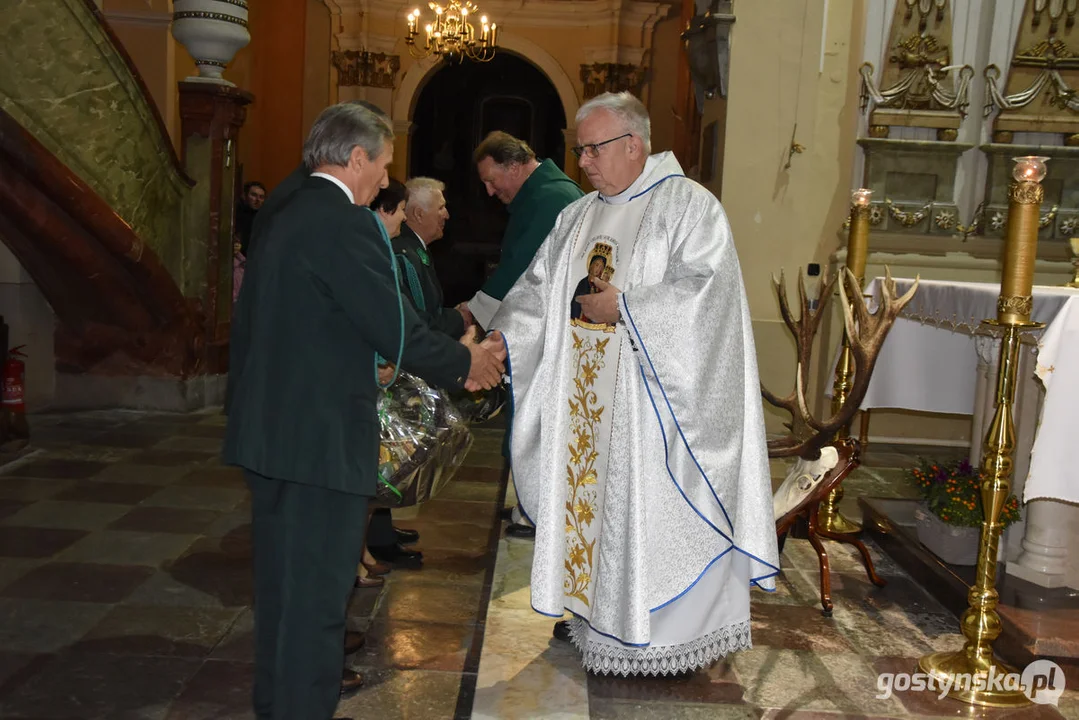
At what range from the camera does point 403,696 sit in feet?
10.1

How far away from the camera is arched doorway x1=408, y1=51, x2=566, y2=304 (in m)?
15.0

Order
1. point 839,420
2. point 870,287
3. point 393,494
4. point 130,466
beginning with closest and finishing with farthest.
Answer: point 393,494
point 839,420
point 870,287
point 130,466

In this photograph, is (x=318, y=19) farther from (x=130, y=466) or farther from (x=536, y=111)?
(x=130, y=466)

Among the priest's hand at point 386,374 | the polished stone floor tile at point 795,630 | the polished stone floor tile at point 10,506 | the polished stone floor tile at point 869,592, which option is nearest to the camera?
the priest's hand at point 386,374

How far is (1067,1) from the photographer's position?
6.97m

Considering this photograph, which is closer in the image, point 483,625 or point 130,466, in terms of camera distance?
point 483,625

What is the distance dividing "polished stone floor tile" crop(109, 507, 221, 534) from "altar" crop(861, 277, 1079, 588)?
3180 millimetres

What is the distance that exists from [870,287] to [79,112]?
4600 mm

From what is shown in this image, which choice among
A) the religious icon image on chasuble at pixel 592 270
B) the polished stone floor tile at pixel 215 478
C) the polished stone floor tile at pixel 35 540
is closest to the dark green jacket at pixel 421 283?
the religious icon image on chasuble at pixel 592 270

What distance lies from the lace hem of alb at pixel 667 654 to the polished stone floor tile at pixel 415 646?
0.50 metres

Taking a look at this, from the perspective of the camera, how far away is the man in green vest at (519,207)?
Answer: 4539 millimetres

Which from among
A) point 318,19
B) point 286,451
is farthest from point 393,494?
point 318,19

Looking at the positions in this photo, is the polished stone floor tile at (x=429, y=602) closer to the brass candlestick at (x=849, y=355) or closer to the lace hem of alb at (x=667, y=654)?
the lace hem of alb at (x=667, y=654)

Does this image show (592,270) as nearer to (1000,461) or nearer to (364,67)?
(1000,461)
